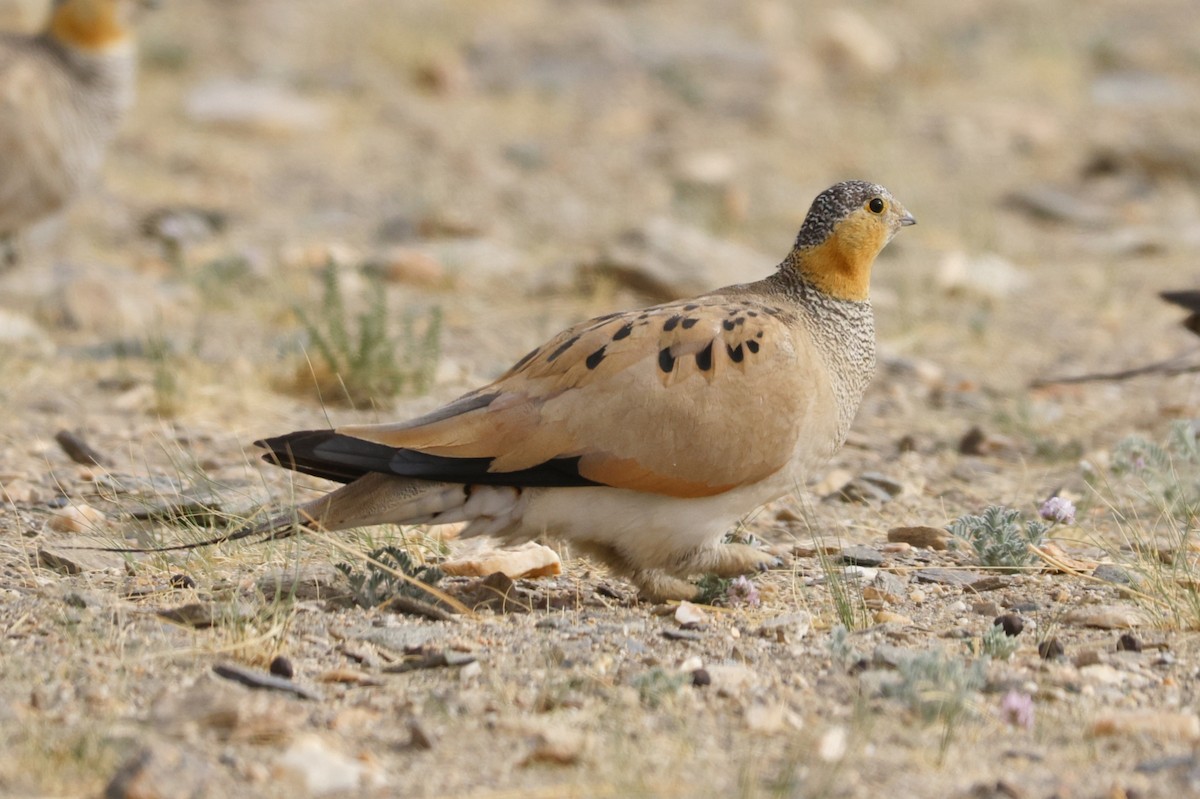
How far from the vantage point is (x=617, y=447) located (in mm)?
4328

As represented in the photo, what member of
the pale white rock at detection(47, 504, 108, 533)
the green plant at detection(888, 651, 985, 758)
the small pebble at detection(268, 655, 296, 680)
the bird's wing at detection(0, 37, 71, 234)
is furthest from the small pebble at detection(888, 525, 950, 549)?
the bird's wing at detection(0, 37, 71, 234)

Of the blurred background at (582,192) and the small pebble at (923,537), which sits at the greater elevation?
the blurred background at (582,192)

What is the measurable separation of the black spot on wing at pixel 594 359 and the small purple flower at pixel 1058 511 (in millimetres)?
1584

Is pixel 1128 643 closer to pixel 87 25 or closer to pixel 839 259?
pixel 839 259

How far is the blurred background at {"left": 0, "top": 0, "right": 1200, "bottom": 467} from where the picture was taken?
750cm

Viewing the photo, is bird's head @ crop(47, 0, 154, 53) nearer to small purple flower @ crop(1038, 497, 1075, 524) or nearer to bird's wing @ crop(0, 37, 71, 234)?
bird's wing @ crop(0, 37, 71, 234)

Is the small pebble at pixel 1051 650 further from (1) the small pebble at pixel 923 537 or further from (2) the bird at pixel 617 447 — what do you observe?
(1) the small pebble at pixel 923 537

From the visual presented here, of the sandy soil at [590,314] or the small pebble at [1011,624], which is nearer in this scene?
the sandy soil at [590,314]

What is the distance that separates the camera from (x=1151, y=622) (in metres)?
4.30

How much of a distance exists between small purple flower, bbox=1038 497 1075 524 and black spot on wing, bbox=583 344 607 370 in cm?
158

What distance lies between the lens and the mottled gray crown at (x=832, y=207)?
495 cm

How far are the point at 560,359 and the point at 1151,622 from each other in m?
1.75

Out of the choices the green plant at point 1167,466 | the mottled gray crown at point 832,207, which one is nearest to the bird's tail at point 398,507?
the mottled gray crown at point 832,207

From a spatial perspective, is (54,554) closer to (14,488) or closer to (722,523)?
(14,488)
